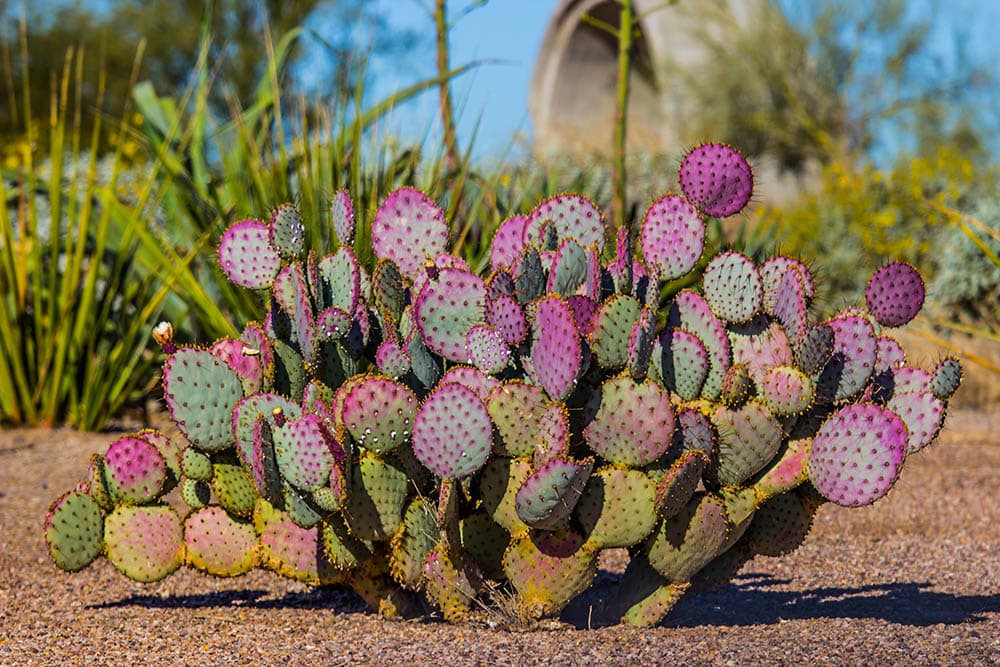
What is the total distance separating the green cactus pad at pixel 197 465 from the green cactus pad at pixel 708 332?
4.01 ft

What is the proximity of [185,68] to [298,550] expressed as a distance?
23004 mm

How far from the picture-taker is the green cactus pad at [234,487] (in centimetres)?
329

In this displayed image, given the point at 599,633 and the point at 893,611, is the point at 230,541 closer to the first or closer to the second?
the point at 599,633

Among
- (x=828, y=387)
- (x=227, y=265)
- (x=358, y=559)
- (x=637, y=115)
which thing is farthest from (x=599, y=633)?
(x=637, y=115)

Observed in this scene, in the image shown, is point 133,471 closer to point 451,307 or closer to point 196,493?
point 196,493

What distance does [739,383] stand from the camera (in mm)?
3033

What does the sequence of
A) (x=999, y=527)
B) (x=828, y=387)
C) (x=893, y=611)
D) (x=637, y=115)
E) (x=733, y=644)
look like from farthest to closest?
1. (x=637, y=115)
2. (x=999, y=527)
3. (x=893, y=611)
4. (x=828, y=387)
5. (x=733, y=644)

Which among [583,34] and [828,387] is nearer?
[828,387]

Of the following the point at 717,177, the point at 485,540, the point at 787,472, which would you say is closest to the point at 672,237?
the point at 717,177

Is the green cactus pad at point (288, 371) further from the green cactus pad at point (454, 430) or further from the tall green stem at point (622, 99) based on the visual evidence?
the tall green stem at point (622, 99)

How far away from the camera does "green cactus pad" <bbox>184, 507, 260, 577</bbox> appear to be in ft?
10.9

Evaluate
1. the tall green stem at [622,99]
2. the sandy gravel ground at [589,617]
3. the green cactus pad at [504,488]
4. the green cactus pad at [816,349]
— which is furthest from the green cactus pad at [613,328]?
the tall green stem at [622,99]

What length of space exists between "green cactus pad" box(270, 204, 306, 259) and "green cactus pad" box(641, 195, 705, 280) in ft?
2.72

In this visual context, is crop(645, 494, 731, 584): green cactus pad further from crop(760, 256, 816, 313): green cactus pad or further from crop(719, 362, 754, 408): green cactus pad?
crop(760, 256, 816, 313): green cactus pad
